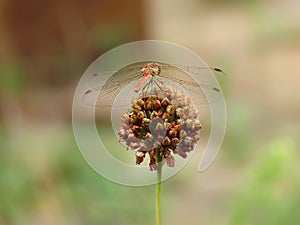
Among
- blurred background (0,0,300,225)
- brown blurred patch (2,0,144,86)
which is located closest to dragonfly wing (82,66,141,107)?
blurred background (0,0,300,225)

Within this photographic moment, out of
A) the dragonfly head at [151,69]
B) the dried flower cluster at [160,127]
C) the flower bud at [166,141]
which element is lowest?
the flower bud at [166,141]

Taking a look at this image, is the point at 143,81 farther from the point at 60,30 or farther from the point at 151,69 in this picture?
the point at 60,30

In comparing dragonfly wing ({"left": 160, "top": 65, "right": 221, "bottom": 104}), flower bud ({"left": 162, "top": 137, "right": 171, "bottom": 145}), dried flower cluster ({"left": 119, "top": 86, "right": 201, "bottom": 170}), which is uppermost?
dragonfly wing ({"left": 160, "top": 65, "right": 221, "bottom": 104})

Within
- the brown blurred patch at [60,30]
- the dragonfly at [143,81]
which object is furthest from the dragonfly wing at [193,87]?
the brown blurred patch at [60,30]

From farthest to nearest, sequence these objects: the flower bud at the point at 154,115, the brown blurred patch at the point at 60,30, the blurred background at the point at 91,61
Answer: the brown blurred patch at the point at 60,30, the blurred background at the point at 91,61, the flower bud at the point at 154,115

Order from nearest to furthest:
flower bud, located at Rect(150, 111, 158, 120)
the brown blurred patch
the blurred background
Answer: flower bud, located at Rect(150, 111, 158, 120)
the blurred background
the brown blurred patch

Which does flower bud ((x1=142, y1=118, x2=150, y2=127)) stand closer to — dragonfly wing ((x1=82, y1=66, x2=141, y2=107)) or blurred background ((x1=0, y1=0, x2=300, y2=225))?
dragonfly wing ((x1=82, y1=66, x2=141, y2=107))

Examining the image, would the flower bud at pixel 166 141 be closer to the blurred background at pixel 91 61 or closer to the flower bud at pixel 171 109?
the flower bud at pixel 171 109

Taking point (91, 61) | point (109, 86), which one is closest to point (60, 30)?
point (91, 61)
